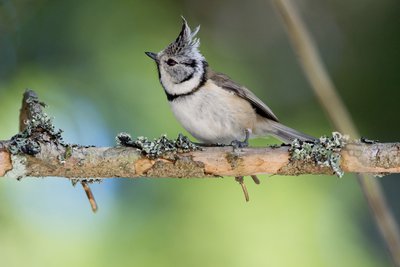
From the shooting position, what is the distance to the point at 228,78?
3.12m

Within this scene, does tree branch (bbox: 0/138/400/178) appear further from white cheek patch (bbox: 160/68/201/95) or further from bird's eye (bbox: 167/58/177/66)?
bird's eye (bbox: 167/58/177/66)

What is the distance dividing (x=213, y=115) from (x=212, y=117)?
0.01m

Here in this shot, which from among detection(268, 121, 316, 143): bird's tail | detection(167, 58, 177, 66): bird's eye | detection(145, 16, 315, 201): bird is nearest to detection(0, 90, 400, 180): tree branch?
detection(145, 16, 315, 201): bird

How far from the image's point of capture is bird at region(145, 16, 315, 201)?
292cm

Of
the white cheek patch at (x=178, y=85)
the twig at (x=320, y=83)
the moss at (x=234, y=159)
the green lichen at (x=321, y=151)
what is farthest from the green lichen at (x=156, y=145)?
the twig at (x=320, y=83)

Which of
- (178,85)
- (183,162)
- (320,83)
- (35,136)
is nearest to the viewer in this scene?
(320,83)

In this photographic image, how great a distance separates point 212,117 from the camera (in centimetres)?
292

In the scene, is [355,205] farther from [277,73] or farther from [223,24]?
[223,24]

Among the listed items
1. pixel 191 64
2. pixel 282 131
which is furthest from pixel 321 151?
pixel 191 64

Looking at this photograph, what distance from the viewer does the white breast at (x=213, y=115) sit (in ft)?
9.55

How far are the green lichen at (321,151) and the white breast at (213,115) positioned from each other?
2.70 ft

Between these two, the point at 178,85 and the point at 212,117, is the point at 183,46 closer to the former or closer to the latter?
the point at 178,85

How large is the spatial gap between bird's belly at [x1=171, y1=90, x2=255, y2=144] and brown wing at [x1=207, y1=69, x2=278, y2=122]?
0.19 ft

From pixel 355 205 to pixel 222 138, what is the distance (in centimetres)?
78
